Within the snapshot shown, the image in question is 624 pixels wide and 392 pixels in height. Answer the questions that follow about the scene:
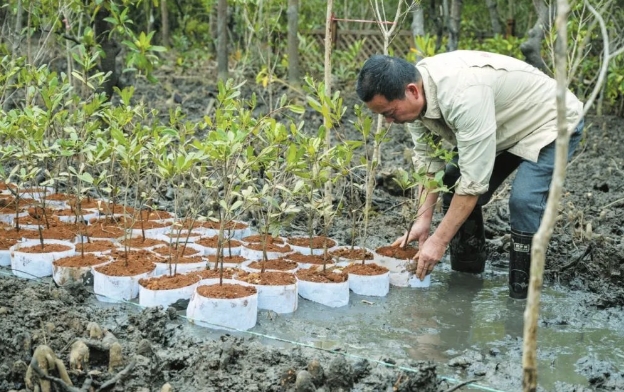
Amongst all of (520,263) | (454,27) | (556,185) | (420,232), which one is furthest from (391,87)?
(454,27)

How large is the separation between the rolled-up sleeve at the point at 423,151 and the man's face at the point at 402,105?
515 mm

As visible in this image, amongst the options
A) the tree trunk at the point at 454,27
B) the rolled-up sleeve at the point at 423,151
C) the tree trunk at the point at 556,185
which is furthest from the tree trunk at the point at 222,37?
the tree trunk at the point at 556,185

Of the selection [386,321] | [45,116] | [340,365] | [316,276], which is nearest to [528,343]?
[340,365]

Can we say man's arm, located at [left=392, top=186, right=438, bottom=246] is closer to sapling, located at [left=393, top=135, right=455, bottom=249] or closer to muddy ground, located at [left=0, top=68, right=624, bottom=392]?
sapling, located at [left=393, top=135, right=455, bottom=249]

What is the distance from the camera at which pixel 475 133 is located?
382 centimetres

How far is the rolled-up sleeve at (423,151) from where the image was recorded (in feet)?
14.8

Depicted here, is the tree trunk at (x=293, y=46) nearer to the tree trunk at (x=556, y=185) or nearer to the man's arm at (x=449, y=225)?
the man's arm at (x=449, y=225)

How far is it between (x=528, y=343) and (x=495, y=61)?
247 centimetres

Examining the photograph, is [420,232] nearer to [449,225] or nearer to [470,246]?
[470,246]

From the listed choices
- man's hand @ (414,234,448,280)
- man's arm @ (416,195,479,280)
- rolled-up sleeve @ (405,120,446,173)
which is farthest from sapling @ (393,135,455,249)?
man's hand @ (414,234,448,280)

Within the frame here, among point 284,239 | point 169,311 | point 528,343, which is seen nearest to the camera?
point 528,343

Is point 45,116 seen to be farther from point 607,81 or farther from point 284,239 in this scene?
point 607,81

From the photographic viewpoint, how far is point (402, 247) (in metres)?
4.70

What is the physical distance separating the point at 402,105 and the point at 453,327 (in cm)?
118
